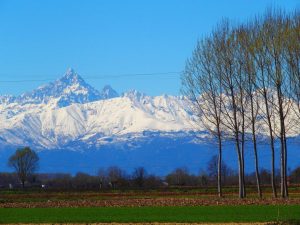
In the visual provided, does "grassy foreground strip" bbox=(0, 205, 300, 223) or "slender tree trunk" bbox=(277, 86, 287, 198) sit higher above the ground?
"slender tree trunk" bbox=(277, 86, 287, 198)

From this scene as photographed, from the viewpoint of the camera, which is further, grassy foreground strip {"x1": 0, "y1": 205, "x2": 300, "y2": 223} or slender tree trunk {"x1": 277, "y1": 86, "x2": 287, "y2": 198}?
slender tree trunk {"x1": 277, "y1": 86, "x2": 287, "y2": 198}

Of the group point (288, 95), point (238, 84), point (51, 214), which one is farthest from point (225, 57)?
point (51, 214)

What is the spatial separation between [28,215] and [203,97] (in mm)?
24194

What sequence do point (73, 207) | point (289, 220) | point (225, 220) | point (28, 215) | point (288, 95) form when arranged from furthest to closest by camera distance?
point (288, 95) → point (73, 207) → point (28, 215) → point (225, 220) → point (289, 220)

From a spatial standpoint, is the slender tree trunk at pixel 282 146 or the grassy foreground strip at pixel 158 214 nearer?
the grassy foreground strip at pixel 158 214

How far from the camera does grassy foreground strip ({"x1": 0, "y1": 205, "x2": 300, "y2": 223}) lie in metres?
41.4

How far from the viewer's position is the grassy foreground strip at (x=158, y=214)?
41438 mm

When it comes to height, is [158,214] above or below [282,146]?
below

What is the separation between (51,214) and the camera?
1892 inches

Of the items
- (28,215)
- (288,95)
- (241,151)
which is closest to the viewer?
(28,215)

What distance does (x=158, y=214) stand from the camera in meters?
45.5

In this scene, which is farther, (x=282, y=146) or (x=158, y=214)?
(x=282, y=146)

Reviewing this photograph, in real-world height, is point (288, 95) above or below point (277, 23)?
below

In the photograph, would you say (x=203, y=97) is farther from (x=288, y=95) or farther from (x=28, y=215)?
(x=28, y=215)
